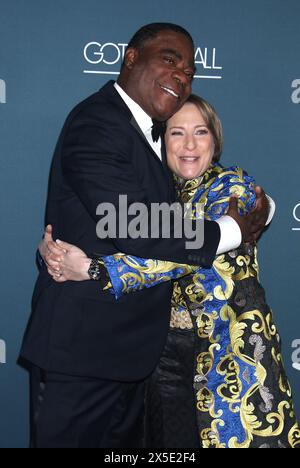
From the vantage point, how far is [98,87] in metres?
2.47

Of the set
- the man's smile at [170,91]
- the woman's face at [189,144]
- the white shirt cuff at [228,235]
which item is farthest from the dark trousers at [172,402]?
the man's smile at [170,91]

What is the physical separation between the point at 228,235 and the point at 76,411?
67 cm

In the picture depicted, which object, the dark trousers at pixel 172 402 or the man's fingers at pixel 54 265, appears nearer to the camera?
the man's fingers at pixel 54 265

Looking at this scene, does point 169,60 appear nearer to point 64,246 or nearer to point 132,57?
point 132,57

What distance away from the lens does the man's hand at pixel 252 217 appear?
1836mm

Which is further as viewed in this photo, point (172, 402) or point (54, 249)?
point (172, 402)

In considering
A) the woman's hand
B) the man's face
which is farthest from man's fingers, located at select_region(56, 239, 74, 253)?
the man's face

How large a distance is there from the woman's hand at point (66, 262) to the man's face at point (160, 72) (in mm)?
471

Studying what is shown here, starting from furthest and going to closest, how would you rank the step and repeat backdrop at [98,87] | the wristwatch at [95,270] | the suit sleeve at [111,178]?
the step and repeat backdrop at [98,87]
the wristwatch at [95,270]
the suit sleeve at [111,178]

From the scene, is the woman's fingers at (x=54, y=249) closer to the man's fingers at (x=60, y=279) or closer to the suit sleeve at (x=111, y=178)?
the man's fingers at (x=60, y=279)

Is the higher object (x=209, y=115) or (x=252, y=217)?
(x=209, y=115)

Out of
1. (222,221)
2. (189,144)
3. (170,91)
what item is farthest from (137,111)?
(222,221)
